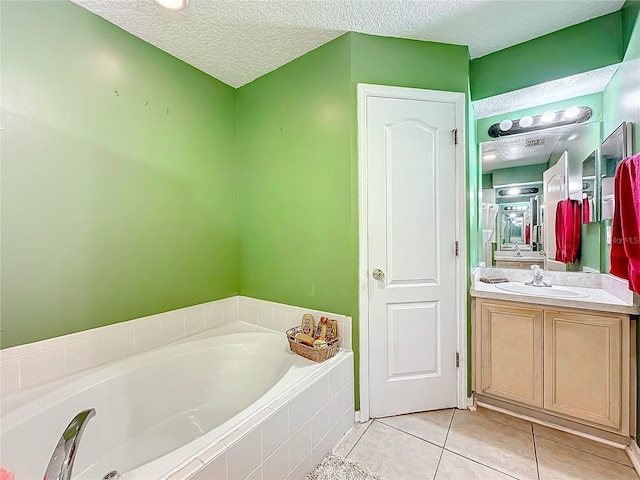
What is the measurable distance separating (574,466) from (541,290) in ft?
3.22

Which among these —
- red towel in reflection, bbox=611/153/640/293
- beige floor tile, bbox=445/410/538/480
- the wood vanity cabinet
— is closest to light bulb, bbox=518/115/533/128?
red towel in reflection, bbox=611/153/640/293

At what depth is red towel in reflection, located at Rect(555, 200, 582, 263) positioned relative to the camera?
2.03m

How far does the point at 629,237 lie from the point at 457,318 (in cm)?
96

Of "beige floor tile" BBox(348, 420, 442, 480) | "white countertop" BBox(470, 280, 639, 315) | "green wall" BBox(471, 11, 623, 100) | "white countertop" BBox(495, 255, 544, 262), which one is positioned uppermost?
"green wall" BBox(471, 11, 623, 100)

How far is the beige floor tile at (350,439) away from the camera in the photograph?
158 centimetres

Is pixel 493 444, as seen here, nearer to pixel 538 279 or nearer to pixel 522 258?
pixel 538 279

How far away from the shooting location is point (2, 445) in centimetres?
102

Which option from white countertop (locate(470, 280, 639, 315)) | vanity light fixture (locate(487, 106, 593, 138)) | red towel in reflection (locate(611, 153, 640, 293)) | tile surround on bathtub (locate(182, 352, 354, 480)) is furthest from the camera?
vanity light fixture (locate(487, 106, 593, 138))

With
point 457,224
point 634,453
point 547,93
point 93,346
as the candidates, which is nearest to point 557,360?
point 634,453

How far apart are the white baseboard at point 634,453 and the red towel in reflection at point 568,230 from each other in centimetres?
110

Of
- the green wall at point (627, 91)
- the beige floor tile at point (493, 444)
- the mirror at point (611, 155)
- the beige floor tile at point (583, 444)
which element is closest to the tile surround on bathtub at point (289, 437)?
the beige floor tile at point (493, 444)

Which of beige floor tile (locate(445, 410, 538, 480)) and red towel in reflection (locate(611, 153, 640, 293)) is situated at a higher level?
red towel in reflection (locate(611, 153, 640, 293))

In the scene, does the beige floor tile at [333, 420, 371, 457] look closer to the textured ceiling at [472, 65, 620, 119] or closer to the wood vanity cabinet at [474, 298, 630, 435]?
the wood vanity cabinet at [474, 298, 630, 435]

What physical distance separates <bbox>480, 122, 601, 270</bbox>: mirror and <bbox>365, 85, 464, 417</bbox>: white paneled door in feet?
2.17
